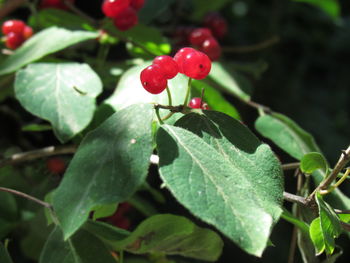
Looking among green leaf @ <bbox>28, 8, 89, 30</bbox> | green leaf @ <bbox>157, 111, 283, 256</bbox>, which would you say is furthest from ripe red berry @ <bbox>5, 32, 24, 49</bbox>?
green leaf @ <bbox>157, 111, 283, 256</bbox>

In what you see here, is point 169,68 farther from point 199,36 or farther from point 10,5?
point 10,5

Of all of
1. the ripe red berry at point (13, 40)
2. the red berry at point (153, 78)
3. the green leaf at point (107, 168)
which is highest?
the red berry at point (153, 78)

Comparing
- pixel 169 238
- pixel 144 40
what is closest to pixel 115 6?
pixel 144 40

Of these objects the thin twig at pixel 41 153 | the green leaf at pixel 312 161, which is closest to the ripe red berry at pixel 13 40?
the thin twig at pixel 41 153

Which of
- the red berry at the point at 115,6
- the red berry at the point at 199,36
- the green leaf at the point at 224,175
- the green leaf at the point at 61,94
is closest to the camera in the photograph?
the green leaf at the point at 224,175

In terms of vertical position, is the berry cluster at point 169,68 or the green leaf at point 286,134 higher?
the berry cluster at point 169,68

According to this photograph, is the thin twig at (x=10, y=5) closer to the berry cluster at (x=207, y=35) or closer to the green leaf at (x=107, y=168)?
the berry cluster at (x=207, y=35)
